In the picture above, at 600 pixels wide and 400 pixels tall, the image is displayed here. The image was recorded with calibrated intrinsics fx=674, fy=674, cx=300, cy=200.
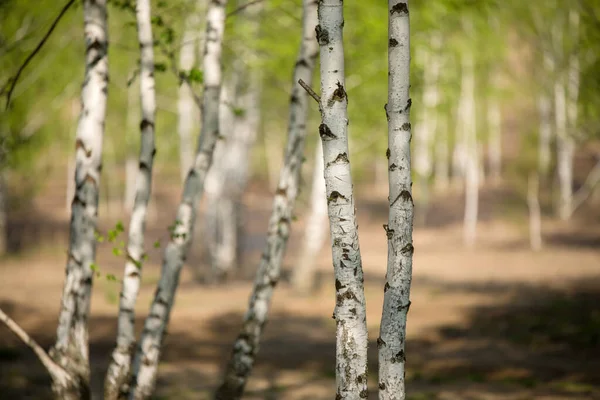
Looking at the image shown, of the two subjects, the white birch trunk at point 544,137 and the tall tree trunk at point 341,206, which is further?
the white birch trunk at point 544,137

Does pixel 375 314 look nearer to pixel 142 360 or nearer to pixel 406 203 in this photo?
pixel 142 360

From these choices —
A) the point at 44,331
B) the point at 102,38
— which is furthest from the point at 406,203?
the point at 44,331

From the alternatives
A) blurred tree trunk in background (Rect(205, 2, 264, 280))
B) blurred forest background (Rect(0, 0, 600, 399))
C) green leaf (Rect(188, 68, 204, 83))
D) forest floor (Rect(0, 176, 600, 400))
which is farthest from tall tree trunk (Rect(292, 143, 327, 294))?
green leaf (Rect(188, 68, 204, 83))

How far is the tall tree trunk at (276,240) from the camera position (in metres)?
6.46

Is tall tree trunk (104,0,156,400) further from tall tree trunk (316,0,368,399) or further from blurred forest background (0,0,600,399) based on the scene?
tall tree trunk (316,0,368,399)

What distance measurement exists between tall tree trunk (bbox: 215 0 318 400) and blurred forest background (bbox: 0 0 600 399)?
710mm

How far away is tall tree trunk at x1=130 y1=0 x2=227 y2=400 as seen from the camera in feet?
19.7

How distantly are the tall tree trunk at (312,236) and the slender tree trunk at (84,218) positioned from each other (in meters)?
12.3

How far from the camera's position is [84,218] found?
18.4 ft

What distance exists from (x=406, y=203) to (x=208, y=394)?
619 cm

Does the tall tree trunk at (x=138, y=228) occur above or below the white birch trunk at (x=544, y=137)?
below

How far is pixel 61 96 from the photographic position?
24.8 metres

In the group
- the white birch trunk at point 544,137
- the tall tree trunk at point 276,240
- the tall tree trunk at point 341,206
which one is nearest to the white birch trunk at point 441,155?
the white birch trunk at point 544,137

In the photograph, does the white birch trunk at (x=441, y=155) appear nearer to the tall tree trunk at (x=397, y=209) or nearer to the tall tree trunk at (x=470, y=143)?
the tall tree trunk at (x=470, y=143)
